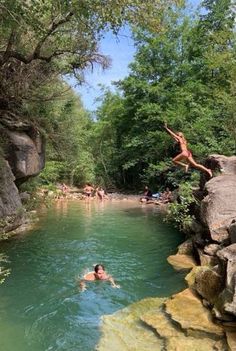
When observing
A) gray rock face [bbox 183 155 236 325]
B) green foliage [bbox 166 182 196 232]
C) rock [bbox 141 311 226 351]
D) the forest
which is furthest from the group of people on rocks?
rock [bbox 141 311 226 351]

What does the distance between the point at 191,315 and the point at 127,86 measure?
32059 millimetres

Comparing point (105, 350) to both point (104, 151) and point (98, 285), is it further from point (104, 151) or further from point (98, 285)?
point (104, 151)

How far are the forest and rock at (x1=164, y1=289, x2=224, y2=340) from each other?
22.5 feet

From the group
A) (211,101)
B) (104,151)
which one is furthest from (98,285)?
(104,151)

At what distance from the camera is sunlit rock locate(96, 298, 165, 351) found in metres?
7.55

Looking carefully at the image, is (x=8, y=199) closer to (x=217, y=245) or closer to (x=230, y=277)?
(x=217, y=245)

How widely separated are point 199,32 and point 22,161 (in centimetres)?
2514

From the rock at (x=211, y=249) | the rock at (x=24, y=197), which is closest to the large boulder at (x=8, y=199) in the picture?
the rock at (x=24, y=197)

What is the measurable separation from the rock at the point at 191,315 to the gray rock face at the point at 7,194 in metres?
7.82

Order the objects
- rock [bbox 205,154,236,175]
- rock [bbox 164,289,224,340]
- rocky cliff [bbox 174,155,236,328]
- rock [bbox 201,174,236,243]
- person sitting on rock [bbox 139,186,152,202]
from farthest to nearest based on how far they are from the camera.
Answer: person sitting on rock [bbox 139,186,152,202], rock [bbox 205,154,236,175], rock [bbox 201,174,236,243], rocky cliff [bbox 174,155,236,328], rock [bbox 164,289,224,340]

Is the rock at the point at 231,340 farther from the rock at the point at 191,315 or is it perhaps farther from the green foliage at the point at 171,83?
the green foliage at the point at 171,83

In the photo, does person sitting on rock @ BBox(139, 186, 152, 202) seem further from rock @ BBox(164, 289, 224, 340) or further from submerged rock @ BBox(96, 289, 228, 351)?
submerged rock @ BBox(96, 289, 228, 351)

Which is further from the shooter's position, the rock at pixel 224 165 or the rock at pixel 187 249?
the rock at pixel 224 165

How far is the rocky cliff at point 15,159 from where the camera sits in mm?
15070
